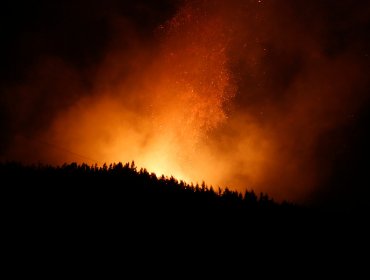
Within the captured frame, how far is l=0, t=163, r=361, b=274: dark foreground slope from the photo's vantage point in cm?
772

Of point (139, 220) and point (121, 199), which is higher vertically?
point (121, 199)

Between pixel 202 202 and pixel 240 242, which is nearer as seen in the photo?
pixel 240 242

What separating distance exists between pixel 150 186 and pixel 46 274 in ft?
13.6

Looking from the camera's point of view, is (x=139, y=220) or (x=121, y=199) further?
(x=121, y=199)

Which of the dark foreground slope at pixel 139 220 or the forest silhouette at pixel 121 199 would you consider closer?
the dark foreground slope at pixel 139 220

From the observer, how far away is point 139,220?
880 cm

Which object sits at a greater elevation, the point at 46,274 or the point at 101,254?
the point at 101,254

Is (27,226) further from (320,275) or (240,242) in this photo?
(320,275)

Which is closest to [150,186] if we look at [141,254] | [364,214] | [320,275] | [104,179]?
[104,179]

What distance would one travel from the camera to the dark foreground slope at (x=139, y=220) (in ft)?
25.3

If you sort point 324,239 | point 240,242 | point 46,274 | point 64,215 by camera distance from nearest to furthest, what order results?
point 46,274 < point 64,215 < point 240,242 < point 324,239

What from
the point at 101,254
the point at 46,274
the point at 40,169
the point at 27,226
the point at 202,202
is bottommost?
the point at 46,274

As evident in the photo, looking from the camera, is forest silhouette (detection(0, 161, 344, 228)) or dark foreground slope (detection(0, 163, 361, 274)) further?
forest silhouette (detection(0, 161, 344, 228))

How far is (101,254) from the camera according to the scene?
7559 millimetres
